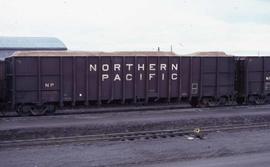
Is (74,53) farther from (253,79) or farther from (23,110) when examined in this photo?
(253,79)

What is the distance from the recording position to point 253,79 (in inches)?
1152

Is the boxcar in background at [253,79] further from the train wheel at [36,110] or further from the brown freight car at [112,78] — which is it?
the train wheel at [36,110]

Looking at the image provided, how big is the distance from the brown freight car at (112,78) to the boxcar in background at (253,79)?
0.77 metres

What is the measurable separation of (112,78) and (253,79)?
29.0 ft

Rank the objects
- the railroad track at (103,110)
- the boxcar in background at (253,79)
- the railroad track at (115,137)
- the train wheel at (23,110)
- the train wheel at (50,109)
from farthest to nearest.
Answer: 1. the boxcar in background at (253,79)
2. the railroad track at (103,110)
3. the train wheel at (50,109)
4. the train wheel at (23,110)
5. the railroad track at (115,137)

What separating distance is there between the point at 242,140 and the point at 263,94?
13.4m

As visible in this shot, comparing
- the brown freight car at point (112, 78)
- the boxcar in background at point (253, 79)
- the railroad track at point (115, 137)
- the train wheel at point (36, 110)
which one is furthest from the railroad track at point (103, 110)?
the railroad track at point (115, 137)

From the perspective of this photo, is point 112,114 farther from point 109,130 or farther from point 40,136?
point 40,136

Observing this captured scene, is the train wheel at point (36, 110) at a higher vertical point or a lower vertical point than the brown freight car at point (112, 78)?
lower

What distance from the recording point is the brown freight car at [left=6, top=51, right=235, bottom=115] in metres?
24.4

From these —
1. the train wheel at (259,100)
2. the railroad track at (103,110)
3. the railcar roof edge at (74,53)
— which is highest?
the railcar roof edge at (74,53)

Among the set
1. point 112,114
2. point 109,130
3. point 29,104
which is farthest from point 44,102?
point 109,130

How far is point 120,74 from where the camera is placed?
2597cm

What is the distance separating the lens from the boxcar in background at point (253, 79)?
29156 millimetres
